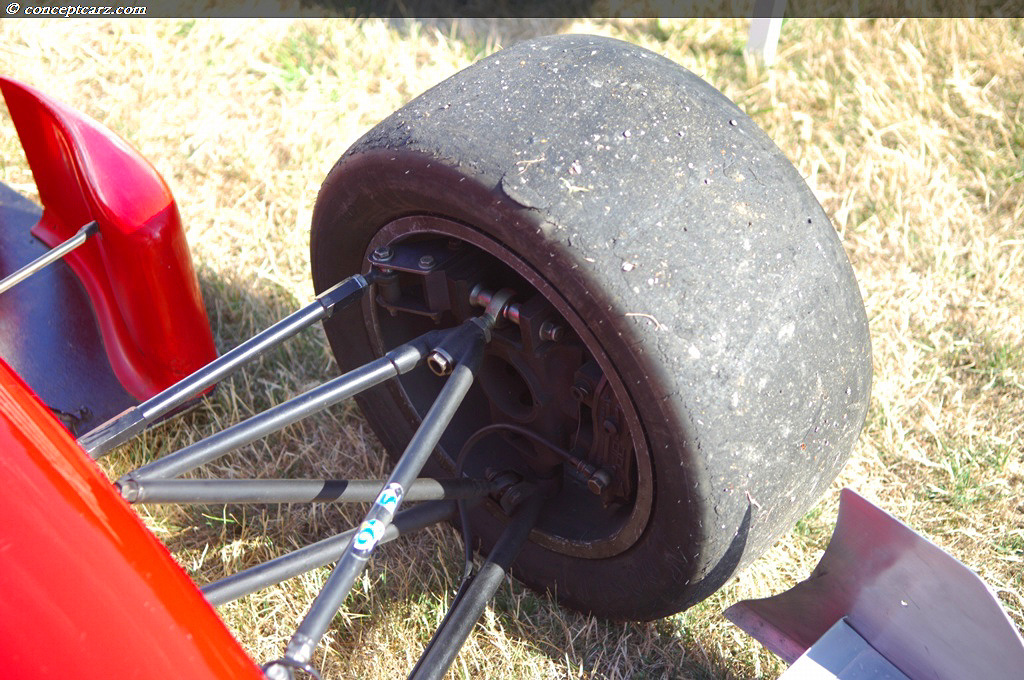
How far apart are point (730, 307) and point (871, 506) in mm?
407

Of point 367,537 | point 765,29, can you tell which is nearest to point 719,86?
point 765,29

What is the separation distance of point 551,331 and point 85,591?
796mm

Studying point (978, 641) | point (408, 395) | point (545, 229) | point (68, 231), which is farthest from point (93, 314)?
point (978, 641)

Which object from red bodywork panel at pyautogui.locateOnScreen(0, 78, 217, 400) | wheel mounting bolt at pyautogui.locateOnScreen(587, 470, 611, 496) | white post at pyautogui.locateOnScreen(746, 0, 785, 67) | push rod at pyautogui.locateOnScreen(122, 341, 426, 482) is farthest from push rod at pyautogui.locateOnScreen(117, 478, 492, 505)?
white post at pyautogui.locateOnScreen(746, 0, 785, 67)

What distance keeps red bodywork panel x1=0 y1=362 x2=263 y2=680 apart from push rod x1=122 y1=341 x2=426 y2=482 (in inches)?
9.6

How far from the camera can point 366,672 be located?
1.90m

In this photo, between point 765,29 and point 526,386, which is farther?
point 765,29

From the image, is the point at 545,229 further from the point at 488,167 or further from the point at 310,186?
the point at 310,186

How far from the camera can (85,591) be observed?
1087mm
